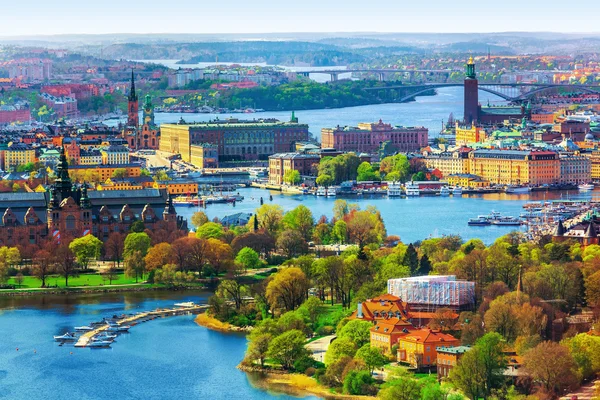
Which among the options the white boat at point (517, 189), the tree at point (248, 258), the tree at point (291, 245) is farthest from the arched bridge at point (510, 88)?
the tree at point (248, 258)

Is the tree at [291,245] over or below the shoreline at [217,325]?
over

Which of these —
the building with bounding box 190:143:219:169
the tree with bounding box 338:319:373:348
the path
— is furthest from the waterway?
the building with bounding box 190:143:219:169

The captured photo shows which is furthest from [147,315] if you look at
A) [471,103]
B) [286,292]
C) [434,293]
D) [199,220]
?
[471,103]

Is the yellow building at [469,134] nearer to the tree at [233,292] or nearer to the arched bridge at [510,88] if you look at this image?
the arched bridge at [510,88]

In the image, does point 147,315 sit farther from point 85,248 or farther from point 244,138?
point 244,138

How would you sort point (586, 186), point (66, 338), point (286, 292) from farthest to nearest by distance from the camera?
1. point (586, 186)
2. point (286, 292)
3. point (66, 338)

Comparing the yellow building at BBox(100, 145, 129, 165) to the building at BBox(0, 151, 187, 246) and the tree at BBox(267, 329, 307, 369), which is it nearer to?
the building at BBox(0, 151, 187, 246)
